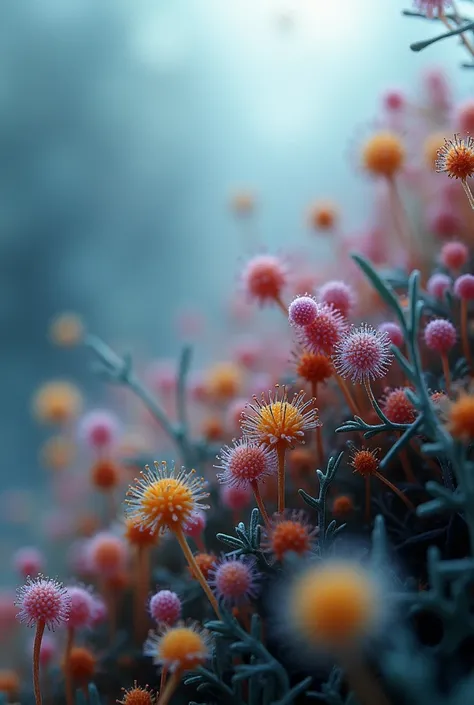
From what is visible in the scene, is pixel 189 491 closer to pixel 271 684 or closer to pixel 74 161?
pixel 271 684

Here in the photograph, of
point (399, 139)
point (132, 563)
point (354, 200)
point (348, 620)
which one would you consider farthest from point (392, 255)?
point (348, 620)

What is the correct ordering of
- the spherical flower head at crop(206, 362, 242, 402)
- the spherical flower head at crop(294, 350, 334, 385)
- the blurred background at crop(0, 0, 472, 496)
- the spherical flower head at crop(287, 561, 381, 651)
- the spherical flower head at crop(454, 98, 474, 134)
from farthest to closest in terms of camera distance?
the blurred background at crop(0, 0, 472, 496) → the spherical flower head at crop(206, 362, 242, 402) → the spherical flower head at crop(454, 98, 474, 134) → the spherical flower head at crop(294, 350, 334, 385) → the spherical flower head at crop(287, 561, 381, 651)

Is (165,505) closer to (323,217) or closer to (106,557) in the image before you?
(106,557)

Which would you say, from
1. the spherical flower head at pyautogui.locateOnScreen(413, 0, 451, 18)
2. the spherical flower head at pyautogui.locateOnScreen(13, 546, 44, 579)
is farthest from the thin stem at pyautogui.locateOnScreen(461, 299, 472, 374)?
the spherical flower head at pyautogui.locateOnScreen(13, 546, 44, 579)

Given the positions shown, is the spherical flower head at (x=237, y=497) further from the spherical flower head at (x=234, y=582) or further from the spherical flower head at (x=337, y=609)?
the spherical flower head at (x=337, y=609)

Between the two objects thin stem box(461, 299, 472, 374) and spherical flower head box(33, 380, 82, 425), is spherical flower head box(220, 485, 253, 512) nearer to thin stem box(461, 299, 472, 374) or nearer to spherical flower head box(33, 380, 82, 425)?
thin stem box(461, 299, 472, 374)
